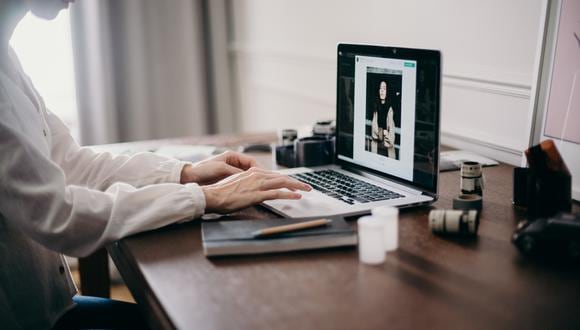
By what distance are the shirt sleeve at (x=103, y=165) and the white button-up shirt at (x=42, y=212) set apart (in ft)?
0.58

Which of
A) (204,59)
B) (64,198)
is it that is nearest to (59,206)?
(64,198)

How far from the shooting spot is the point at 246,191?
1271mm

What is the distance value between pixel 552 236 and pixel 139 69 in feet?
8.01

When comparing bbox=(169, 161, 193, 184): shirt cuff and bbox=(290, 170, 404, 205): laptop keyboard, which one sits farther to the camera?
bbox=(169, 161, 193, 184): shirt cuff

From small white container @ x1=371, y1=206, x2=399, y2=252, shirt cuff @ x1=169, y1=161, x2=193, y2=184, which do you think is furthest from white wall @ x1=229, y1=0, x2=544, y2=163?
shirt cuff @ x1=169, y1=161, x2=193, y2=184

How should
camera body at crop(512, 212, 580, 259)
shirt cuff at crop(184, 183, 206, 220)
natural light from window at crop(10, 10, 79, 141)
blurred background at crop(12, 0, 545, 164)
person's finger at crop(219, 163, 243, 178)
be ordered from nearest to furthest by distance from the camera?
camera body at crop(512, 212, 580, 259)
shirt cuff at crop(184, 183, 206, 220)
person's finger at crop(219, 163, 243, 178)
blurred background at crop(12, 0, 545, 164)
natural light from window at crop(10, 10, 79, 141)

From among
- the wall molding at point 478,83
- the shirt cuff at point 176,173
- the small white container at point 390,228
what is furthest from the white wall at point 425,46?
the shirt cuff at point 176,173

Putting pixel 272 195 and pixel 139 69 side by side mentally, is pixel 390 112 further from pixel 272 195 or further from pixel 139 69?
pixel 139 69

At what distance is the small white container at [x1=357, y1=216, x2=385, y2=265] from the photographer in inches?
40.5

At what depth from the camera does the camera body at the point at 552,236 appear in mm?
1010

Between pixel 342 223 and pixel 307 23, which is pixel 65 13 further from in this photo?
pixel 342 223

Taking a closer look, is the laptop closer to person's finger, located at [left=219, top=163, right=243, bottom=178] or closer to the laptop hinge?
the laptop hinge

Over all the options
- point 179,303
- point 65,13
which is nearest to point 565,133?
point 179,303

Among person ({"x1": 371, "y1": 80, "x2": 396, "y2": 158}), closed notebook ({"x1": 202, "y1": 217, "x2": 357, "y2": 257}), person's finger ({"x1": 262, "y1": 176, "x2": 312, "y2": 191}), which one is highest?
person ({"x1": 371, "y1": 80, "x2": 396, "y2": 158})
